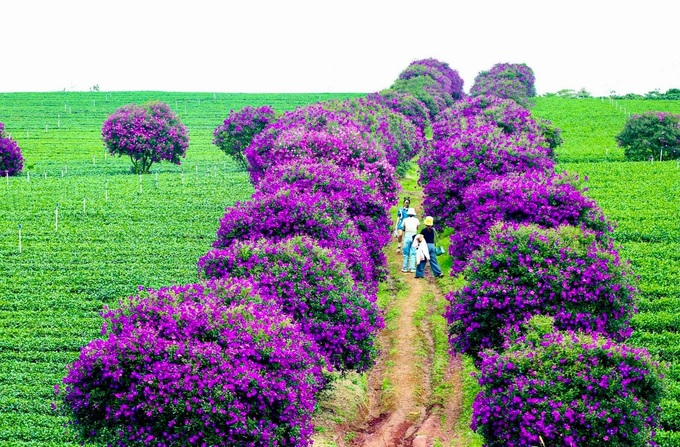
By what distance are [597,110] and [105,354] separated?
3220 inches

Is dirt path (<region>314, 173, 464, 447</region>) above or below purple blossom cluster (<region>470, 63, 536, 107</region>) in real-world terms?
below

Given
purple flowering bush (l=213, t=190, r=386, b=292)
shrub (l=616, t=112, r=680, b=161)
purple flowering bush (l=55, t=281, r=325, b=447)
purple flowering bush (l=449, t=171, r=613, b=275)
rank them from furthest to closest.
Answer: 1. shrub (l=616, t=112, r=680, b=161)
2. purple flowering bush (l=449, t=171, r=613, b=275)
3. purple flowering bush (l=213, t=190, r=386, b=292)
4. purple flowering bush (l=55, t=281, r=325, b=447)

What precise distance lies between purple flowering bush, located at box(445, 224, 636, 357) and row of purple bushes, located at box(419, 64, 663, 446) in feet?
0.08

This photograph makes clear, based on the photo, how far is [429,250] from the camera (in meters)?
30.0

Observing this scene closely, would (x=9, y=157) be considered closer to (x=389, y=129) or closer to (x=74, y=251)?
(x=74, y=251)

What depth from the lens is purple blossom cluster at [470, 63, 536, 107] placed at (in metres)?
78.4

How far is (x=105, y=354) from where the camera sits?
14.4 m

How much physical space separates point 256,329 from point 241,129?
47.4m

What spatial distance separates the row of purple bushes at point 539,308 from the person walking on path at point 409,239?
691 mm

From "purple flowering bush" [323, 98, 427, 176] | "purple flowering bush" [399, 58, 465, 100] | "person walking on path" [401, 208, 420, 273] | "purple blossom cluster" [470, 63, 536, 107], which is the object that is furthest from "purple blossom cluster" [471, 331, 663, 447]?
"purple flowering bush" [399, 58, 465, 100]

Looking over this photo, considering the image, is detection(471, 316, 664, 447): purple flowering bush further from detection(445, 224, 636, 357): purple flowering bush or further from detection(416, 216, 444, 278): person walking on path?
detection(416, 216, 444, 278): person walking on path

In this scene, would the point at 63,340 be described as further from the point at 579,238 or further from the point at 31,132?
the point at 31,132

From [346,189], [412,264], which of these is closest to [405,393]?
[346,189]

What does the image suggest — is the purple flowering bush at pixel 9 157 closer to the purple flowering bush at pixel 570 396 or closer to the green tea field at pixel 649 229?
the green tea field at pixel 649 229
